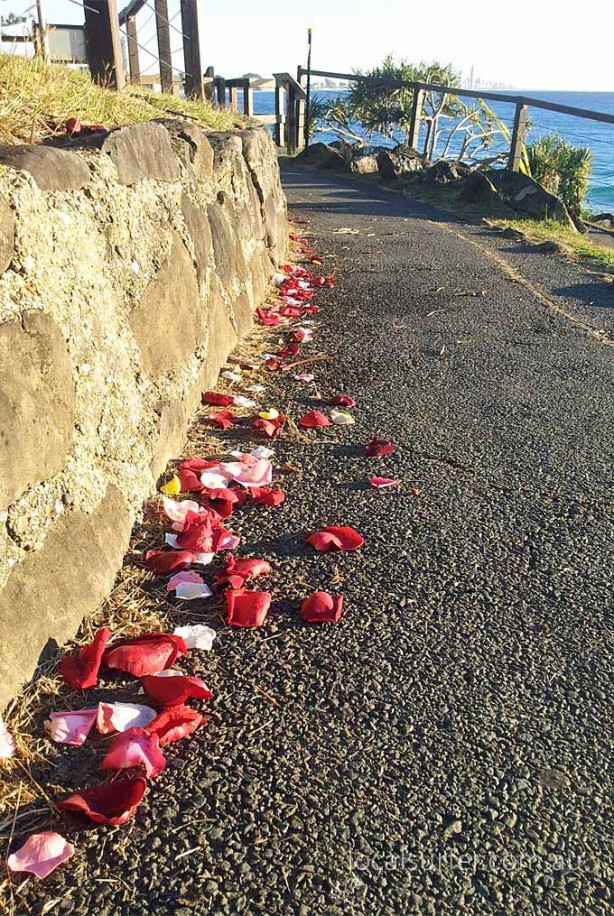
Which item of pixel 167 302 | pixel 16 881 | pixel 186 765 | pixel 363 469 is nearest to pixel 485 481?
pixel 363 469

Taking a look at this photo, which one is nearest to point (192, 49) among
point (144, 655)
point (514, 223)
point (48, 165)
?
point (514, 223)

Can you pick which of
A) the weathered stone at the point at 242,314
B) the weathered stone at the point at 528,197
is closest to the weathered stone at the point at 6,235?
the weathered stone at the point at 242,314

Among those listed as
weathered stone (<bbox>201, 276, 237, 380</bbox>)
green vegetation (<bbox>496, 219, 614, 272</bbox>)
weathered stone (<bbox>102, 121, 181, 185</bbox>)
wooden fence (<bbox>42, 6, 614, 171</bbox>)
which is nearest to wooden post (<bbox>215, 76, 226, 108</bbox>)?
wooden fence (<bbox>42, 6, 614, 171</bbox>)

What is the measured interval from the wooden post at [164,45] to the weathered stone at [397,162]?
6717 mm

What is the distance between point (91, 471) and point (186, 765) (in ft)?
3.12

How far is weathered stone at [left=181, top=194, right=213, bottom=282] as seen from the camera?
368 cm

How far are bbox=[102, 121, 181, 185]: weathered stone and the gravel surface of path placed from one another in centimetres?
132

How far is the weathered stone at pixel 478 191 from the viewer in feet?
36.4

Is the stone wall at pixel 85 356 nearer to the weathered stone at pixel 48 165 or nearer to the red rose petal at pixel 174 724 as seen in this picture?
the weathered stone at pixel 48 165

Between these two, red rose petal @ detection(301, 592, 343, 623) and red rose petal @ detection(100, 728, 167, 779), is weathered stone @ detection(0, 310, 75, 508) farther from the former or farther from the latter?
red rose petal @ detection(301, 592, 343, 623)

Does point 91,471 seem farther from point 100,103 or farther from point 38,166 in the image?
point 100,103

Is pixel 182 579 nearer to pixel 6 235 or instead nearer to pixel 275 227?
pixel 6 235

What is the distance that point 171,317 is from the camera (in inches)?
127

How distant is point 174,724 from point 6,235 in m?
1.25
